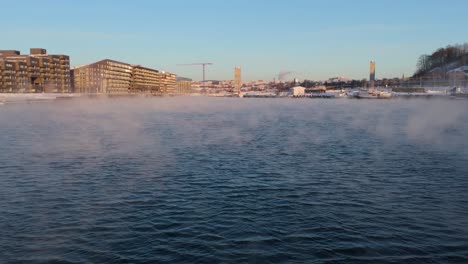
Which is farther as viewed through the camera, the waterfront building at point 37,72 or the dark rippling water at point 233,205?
the waterfront building at point 37,72

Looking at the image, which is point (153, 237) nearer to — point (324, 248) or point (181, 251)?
point (181, 251)

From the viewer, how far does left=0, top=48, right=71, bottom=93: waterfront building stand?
16912 cm

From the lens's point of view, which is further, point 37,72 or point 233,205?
point 37,72

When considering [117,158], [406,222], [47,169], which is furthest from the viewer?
[117,158]

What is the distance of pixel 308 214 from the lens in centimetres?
1386

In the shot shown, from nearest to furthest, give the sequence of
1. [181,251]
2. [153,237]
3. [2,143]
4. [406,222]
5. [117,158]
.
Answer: [181,251] < [153,237] < [406,222] < [117,158] < [2,143]

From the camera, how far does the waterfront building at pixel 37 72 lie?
169125 mm

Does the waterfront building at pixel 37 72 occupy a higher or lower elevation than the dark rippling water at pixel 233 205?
higher

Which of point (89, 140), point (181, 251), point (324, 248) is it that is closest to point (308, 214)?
point (324, 248)

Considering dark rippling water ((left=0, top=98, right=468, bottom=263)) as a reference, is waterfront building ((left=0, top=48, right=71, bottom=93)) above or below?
above

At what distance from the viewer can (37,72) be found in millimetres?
180750

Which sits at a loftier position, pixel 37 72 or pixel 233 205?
pixel 37 72

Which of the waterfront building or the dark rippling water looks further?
the waterfront building

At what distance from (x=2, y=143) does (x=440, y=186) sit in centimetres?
3137
